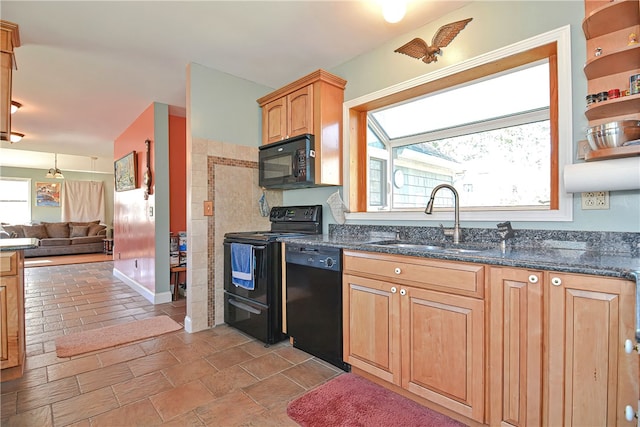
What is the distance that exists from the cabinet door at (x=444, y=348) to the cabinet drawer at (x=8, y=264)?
96.7 inches

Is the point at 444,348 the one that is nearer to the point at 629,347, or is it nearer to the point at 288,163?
the point at 629,347

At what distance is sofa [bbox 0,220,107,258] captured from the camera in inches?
310

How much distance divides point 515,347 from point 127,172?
17.2ft

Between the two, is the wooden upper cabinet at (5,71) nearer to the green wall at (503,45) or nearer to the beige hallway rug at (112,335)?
the beige hallway rug at (112,335)

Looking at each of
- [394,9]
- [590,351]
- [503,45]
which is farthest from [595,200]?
[394,9]

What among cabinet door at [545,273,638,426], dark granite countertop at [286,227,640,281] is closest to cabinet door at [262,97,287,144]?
dark granite countertop at [286,227,640,281]

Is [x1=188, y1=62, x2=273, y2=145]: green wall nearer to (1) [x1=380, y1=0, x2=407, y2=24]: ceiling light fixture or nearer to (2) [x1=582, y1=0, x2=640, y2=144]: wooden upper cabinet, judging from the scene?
(1) [x1=380, y1=0, x2=407, y2=24]: ceiling light fixture

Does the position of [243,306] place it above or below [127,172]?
below

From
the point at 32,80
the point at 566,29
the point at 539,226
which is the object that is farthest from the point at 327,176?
the point at 32,80

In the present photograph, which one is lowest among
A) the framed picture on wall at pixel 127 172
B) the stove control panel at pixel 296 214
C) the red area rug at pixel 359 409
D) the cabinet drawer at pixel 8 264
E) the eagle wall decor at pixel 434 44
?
the red area rug at pixel 359 409

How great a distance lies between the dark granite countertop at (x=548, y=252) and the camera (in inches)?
47.2

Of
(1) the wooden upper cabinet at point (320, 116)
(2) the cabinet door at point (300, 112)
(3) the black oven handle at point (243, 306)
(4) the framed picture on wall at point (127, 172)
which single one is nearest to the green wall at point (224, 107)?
(1) the wooden upper cabinet at point (320, 116)

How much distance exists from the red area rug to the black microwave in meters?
1.63

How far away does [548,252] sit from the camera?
162 centimetres
